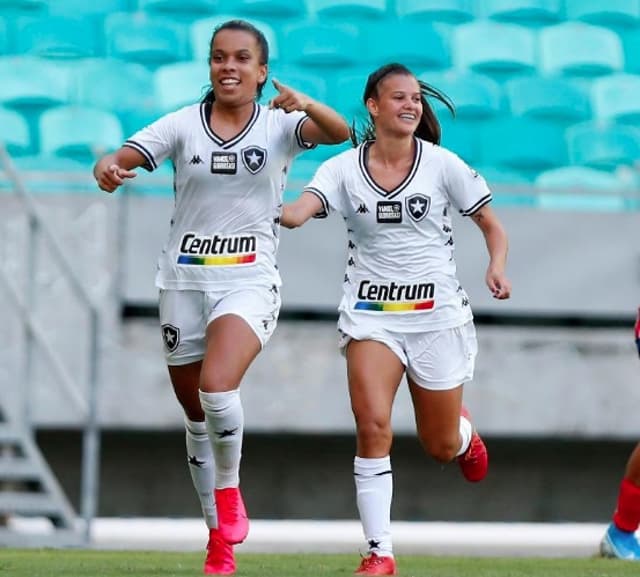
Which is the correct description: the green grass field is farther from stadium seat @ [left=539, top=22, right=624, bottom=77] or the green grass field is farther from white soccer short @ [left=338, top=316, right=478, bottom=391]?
stadium seat @ [left=539, top=22, right=624, bottom=77]

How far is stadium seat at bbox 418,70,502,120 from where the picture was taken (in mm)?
11242

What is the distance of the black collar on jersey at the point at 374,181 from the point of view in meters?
5.85

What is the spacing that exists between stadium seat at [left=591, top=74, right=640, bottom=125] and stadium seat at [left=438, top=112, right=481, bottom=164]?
3.07ft

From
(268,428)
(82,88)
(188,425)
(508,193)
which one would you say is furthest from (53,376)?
(188,425)

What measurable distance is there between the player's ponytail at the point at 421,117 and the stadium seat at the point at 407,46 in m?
5.23

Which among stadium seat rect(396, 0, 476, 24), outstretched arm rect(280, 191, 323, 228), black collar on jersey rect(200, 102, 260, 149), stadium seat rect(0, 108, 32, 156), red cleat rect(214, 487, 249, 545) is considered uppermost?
stadium seat rect(396, 0, 476, 24)

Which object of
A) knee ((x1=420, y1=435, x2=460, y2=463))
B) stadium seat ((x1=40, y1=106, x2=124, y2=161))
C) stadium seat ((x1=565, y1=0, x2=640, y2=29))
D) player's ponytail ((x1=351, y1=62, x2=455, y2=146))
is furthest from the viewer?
stadium seat ((x1=565, y1=0, x2=640, y2=29))

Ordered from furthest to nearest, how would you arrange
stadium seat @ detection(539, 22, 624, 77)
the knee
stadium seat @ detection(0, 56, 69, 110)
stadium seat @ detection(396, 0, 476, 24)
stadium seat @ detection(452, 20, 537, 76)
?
stadium seat @ detection(396, 0, 476, 24) < stadium seat @ detection(539, 22, 624, 77) < stadium seat @ detection(452, 20, 537, 76) < stadium seat @ detection(0, 56, 69, 110) < the knee

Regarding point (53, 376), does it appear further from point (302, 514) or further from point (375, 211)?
point (375, 211)

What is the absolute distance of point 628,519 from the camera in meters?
7.43

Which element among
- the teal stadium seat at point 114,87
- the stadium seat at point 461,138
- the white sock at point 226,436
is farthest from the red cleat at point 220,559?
the stadium seat at point 461,138

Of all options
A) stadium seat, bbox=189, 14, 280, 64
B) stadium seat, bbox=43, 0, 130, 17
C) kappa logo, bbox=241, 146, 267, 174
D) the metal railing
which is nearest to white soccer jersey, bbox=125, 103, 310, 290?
kappa logo, bbox=241, 146, 267, 174

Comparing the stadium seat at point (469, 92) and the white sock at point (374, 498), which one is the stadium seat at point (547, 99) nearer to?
the stadium seat at point (469, 92)

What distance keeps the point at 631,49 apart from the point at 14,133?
4557 millimetres
